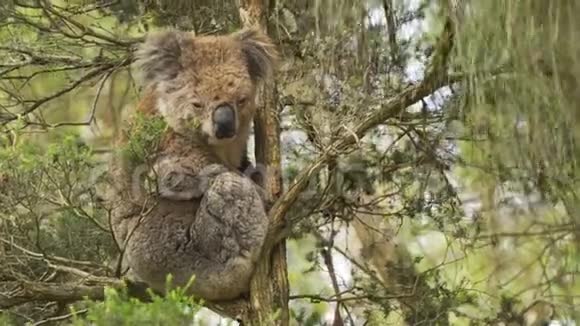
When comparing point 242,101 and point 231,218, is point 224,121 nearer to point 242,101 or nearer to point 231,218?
point 242,101

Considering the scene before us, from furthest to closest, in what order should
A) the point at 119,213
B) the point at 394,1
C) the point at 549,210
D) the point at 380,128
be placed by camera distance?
the point at 380,128 → the point at 119,213 → the point at 549,210 → the point at 394,1

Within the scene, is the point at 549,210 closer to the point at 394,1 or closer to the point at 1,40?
the point at 394,1

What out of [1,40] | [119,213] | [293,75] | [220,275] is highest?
[1,40]

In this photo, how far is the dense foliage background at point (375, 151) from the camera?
2.17 meters

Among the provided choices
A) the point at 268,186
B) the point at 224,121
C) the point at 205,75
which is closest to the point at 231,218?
the point at 268,186

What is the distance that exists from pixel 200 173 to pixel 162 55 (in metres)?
0.47

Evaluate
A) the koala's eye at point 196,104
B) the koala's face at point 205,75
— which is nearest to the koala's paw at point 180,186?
the koala's face at point 205,75

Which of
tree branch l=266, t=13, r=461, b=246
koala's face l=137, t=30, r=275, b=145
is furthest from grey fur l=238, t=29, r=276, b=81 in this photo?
tree branch l=266, t=13, r=461, b=246

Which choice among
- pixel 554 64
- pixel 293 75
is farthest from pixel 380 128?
pixel 554 64

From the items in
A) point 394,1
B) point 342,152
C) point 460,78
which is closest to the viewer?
point 394,1

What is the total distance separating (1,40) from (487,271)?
9.32 feet

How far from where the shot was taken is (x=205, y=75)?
3.56m

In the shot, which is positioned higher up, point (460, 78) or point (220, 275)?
point (460, 78)

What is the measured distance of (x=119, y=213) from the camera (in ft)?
12.4
